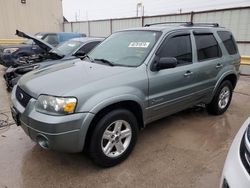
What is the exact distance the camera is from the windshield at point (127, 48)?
3.32 metres

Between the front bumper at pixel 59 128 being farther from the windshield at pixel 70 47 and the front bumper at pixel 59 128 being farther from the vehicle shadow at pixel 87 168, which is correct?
the windshield at pixel 70 47

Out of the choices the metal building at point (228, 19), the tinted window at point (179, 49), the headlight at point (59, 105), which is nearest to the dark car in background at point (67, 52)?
the tinted window at point (179, 49)

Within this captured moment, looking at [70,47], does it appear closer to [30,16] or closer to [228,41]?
[228,41]

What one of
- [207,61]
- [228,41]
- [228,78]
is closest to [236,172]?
[207,61]

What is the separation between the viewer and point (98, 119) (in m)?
2.75

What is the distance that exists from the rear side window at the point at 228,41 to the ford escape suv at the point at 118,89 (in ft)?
0.51

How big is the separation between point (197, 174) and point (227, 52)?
2722mm

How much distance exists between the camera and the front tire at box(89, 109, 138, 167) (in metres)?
2.75

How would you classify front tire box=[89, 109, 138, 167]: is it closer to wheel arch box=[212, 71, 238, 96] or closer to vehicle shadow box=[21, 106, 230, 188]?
vehicle shadow box=[21, 106, 230, 188]

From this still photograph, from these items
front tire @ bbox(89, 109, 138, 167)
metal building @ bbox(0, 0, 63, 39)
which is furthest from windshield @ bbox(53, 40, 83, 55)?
metal building @ bbox(0, 0, 63, 39)

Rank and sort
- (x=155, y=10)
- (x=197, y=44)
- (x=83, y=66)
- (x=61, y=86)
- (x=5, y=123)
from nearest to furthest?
(x=61, y=86) → (x=83, y=66) → (x=197, y=44) → (x=5, y=123) → (x=155, y=10)

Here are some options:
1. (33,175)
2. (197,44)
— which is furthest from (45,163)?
(197,44)

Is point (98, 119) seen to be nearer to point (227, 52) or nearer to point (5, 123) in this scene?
point (5, 123)

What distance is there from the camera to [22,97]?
2959 mm
